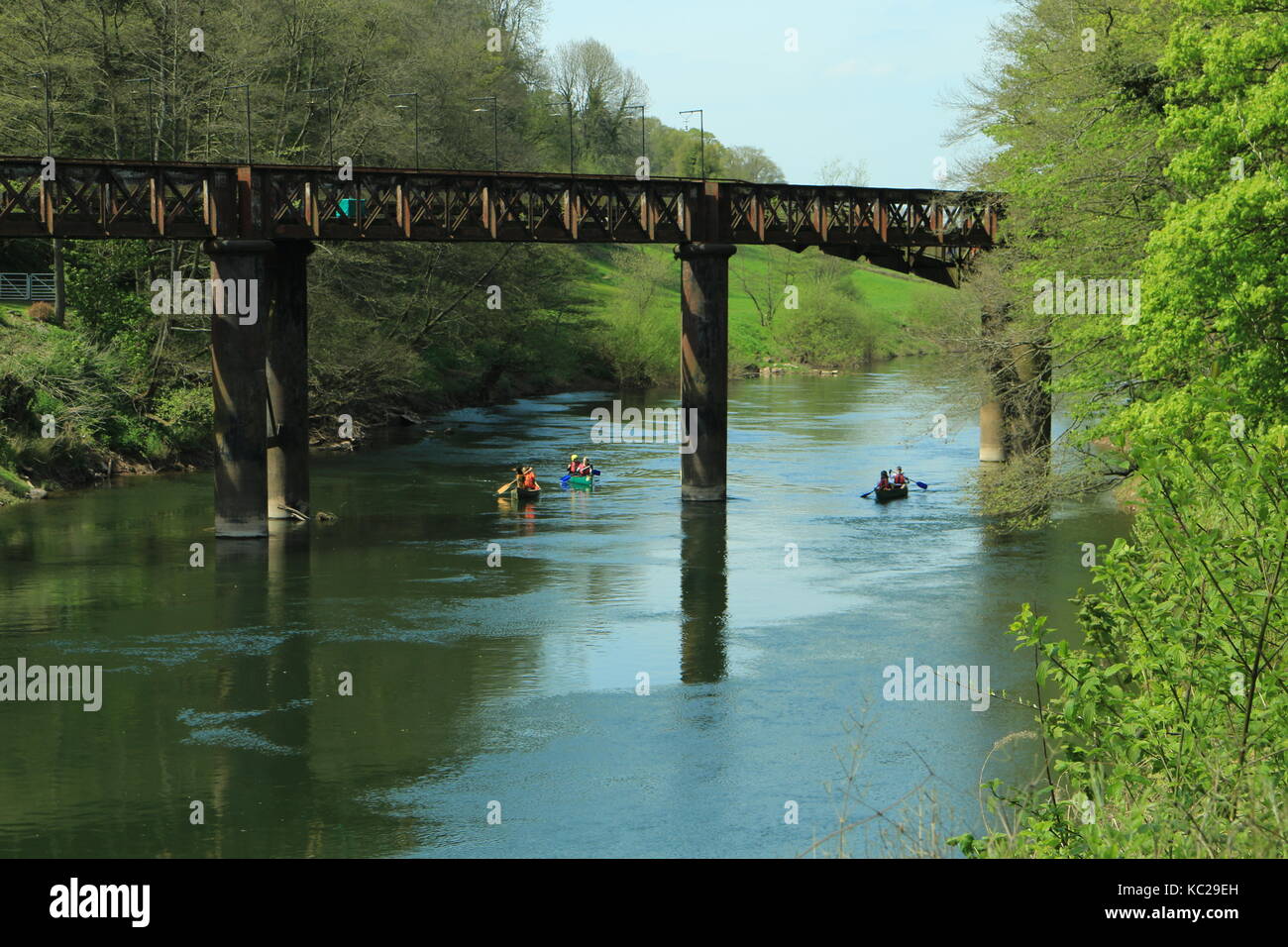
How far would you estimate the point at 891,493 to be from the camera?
42812 mm

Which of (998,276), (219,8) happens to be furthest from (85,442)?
(998,276)

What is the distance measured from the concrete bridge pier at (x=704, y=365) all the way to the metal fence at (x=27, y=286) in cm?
2417

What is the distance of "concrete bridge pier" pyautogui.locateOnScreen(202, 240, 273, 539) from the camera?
112 ft

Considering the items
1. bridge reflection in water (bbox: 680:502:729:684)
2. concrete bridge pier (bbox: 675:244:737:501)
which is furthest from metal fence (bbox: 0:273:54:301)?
bridge reflection in water (bbox: 680:502:729:684)

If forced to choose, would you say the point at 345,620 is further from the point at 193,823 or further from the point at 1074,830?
the point at 1074,830

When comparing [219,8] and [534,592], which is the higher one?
[219,8]

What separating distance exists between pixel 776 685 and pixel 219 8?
41343 mm

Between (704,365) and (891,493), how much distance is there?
691cm

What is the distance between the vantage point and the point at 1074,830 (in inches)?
395

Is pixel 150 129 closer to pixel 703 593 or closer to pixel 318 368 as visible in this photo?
pixel 318 368
